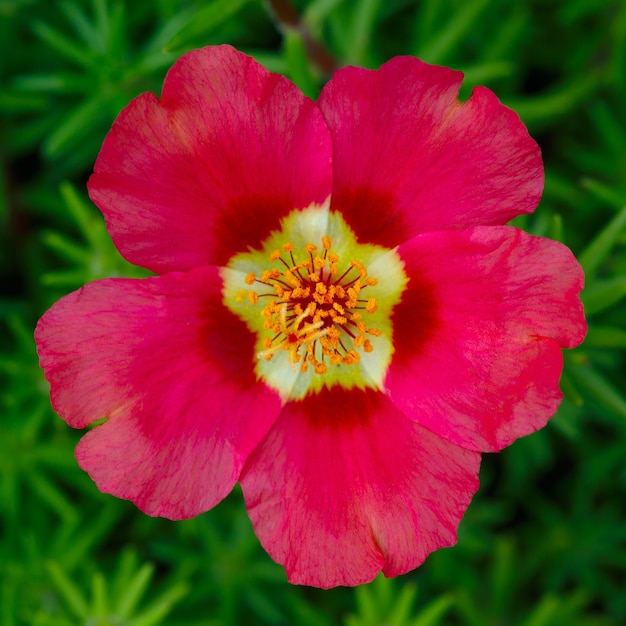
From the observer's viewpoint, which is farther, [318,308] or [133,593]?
[133,593]

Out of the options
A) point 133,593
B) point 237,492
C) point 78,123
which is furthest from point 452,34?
point 133,593

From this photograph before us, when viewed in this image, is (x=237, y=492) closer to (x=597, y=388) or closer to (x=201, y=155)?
(x=597, y=388)

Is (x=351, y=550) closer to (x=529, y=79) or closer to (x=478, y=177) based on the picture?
(x=478, y=177)

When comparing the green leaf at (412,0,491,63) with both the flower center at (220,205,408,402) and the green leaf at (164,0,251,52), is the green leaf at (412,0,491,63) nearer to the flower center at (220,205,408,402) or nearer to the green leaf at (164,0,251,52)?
the green leaf at (164,0,251,52)

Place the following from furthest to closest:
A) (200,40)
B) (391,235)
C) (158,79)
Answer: (158,79)
(200,40)
(391,235)

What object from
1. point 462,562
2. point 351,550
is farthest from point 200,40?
point 462,562
